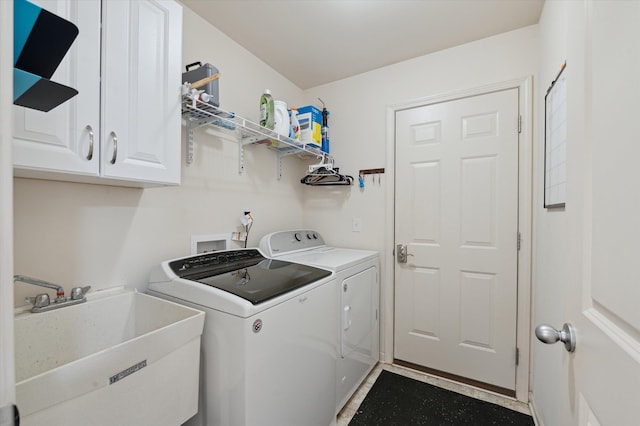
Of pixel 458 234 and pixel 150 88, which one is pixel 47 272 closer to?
pixel 150 88

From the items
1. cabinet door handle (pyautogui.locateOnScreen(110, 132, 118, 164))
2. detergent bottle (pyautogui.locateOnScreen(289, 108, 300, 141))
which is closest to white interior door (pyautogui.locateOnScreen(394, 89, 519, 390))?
detergent bottle (pyautogui.locateOnScreen(289, 108, 300, 141))

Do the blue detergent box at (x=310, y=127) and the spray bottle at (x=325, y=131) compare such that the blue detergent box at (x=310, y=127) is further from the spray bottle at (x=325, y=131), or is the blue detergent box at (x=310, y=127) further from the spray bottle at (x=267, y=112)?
the spray bottle at (x=267, y=112)

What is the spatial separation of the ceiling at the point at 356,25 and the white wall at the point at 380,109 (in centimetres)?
10

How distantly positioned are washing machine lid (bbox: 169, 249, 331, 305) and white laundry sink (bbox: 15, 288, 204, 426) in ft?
0.61

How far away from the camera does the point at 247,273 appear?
146 cm

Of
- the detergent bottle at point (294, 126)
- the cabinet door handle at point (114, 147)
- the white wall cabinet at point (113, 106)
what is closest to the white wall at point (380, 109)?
the detergent bottle at point (294, 126)

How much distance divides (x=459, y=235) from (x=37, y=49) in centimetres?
235

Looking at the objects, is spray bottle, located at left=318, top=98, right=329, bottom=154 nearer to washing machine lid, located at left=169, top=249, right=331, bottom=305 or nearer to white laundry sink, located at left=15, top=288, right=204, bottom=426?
washing machine lid, located at left=169, top=249, right=331, bottom=305

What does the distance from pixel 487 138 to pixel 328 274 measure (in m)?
1.58

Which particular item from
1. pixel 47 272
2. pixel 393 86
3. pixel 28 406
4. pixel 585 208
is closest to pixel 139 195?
pixel 47 272

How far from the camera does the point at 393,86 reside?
2.32 metres

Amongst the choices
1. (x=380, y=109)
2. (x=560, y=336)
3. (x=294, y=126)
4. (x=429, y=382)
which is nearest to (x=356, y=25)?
(x=380, y=109)

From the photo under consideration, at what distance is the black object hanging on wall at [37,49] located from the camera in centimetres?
54

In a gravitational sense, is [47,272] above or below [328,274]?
above
